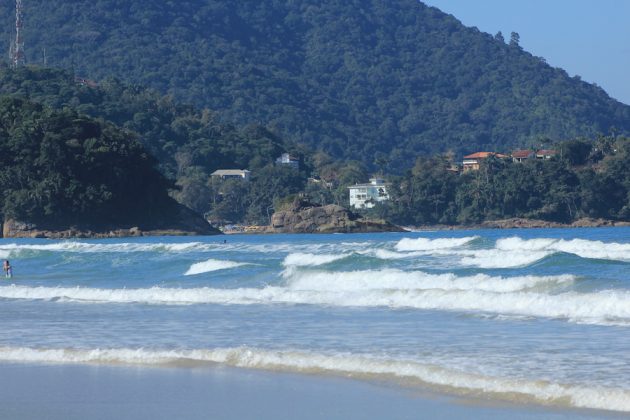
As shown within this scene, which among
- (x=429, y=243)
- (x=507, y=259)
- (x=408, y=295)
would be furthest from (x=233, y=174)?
(x=408, y=295)

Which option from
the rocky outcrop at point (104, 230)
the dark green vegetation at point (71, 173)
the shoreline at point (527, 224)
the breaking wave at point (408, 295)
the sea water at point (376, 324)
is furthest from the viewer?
the shoreline at point (527, 224)

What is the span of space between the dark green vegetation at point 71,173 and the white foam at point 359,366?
213 ft

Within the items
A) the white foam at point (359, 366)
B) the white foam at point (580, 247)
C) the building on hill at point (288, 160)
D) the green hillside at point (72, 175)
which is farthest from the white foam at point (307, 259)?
the building on hill at point (288, 160)

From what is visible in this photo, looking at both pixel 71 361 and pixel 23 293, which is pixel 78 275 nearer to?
pixel 23 293

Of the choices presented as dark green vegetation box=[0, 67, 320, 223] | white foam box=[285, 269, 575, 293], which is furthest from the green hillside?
white foam box=[285, 269, 575, 293]

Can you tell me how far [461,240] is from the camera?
45.1 meters

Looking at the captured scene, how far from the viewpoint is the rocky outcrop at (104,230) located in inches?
3086

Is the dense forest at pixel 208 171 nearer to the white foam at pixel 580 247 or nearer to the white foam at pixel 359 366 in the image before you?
the white foam at pixel 580 247

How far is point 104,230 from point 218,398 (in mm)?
70341

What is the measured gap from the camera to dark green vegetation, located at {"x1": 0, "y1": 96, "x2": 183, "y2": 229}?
7856 cm

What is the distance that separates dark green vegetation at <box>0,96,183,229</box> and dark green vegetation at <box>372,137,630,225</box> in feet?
132

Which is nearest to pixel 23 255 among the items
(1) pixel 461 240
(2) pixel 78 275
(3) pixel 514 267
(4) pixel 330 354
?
(2) pixel 78 275

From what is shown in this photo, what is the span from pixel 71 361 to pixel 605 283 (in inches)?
476

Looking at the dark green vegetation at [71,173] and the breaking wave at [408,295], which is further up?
the dark green vegetation at [71,173]
